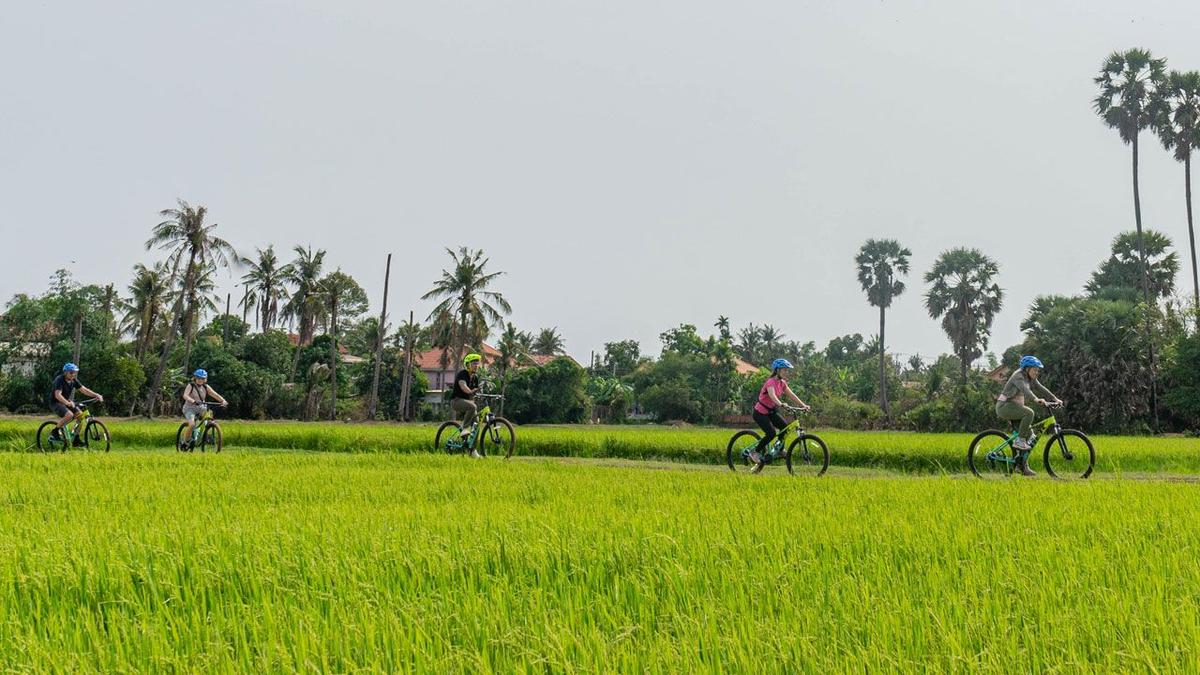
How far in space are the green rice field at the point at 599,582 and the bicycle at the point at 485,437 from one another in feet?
19.7

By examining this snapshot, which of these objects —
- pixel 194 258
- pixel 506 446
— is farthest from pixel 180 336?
pixel 506 446

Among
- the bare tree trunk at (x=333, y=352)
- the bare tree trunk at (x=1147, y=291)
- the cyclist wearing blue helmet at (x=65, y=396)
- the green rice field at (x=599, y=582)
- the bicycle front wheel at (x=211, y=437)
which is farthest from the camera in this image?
the bare tree trunk at (x=333, y=352)

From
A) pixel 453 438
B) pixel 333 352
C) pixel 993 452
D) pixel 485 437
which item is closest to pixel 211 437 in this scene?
pixel 453 438

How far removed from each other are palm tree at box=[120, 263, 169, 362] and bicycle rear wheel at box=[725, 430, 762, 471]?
42180mm

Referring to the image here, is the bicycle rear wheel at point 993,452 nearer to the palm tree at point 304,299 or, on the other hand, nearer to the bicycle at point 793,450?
→ the bicycle at point 793,450

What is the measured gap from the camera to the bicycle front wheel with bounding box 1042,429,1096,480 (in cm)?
1161

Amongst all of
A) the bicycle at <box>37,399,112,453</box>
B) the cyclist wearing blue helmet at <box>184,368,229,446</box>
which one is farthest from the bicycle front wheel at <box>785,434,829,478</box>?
the bicycle at <box>37,399,112,453</box>

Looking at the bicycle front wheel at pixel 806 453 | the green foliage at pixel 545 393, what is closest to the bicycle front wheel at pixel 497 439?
the bicycle front wheel at pixel 806 453

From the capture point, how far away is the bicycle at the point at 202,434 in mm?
15141

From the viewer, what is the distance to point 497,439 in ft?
45.7

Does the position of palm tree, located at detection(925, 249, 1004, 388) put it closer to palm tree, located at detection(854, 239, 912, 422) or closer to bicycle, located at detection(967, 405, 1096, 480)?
palm tree, located at detection(854, 239, 912, 422)

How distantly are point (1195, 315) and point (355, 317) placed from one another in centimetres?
6106

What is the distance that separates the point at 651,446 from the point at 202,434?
28.4 feet

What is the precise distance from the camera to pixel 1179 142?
4250 cm
